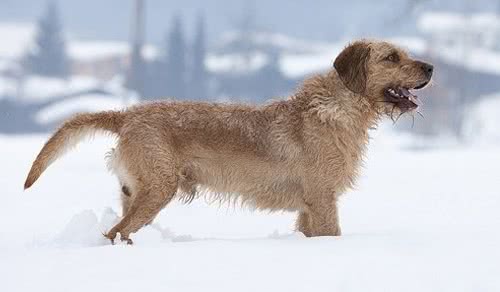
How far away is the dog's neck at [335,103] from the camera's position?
5.86 metres

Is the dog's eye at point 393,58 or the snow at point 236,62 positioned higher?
the dog's eye at point 393,58

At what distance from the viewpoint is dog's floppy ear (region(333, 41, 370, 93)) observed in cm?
596

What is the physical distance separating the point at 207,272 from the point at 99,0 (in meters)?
33.8

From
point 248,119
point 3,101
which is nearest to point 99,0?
point 3,101

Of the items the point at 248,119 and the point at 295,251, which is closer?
the point at 295,251

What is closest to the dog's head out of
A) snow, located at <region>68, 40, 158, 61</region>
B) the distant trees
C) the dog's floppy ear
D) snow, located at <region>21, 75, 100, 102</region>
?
the dog's floppy ear

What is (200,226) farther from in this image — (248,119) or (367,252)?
(367,252)

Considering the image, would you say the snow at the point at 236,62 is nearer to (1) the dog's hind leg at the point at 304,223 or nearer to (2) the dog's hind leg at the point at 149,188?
(1) the dog's hind leg at the point at 304,223

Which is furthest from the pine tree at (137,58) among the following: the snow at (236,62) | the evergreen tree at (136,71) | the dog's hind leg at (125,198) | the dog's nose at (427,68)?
the dog's nose at (427,68)

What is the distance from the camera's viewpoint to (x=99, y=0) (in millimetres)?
36344

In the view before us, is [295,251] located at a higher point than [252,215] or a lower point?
higher

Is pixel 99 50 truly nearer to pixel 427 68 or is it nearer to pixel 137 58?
pixel 137 58

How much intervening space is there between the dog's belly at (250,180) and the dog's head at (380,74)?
87 centimetres

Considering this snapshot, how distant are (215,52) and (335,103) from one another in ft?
95.9
